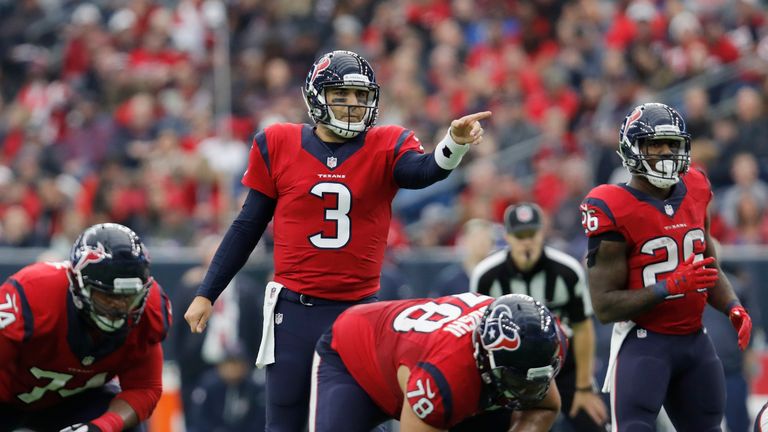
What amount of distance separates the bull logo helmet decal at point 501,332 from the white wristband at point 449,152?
95 cm

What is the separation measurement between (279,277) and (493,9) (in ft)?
32.1

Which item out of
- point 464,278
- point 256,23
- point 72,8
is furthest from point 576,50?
point 72,8

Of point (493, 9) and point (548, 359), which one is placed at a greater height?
point (493, 9)

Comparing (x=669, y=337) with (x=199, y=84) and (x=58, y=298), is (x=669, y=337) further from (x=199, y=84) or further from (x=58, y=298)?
(x=199, y=84)

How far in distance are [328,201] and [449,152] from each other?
0.63 metres

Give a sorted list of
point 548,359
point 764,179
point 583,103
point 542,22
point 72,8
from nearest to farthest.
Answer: point 548,359 < point 764,179 < point 583,103 < point 542,22 < point 72,8

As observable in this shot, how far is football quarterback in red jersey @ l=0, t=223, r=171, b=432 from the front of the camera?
18.9 ft

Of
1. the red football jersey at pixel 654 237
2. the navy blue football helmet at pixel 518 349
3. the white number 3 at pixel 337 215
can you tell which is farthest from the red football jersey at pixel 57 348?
the red football jersey at pixel 654 237

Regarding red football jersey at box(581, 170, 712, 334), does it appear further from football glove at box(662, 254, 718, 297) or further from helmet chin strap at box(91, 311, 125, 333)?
helmet chin strap at box(91, 311, 125, 333)

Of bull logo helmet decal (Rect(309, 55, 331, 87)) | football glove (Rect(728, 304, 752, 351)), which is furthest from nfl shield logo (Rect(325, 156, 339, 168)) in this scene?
football glove (Rect(728, 304, 752, 351))

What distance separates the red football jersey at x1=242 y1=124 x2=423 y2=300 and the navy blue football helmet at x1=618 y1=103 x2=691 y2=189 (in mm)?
1039

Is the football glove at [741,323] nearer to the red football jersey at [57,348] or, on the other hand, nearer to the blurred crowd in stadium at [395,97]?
the red football jersey at [57,348]

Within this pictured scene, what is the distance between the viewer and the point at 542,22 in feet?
49.7

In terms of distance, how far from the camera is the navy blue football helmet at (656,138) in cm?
627
